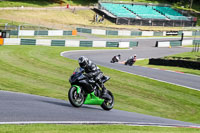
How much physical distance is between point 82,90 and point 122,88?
28.7 feet

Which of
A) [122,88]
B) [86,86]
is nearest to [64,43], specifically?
[122,88]

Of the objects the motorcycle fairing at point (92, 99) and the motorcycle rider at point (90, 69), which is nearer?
the motorcycle rider at point (90, 69)

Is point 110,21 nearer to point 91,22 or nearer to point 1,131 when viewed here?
point 91,22

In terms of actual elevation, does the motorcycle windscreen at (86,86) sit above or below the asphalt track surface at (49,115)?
above

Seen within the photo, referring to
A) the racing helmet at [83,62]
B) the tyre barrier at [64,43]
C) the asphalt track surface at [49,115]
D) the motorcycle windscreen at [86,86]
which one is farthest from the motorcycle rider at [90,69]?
the tyre barrier at [64,43]

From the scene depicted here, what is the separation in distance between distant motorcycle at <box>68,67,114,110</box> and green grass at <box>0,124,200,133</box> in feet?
7.48

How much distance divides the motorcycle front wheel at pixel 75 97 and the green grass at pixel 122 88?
4343mm

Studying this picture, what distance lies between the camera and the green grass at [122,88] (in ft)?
58.1

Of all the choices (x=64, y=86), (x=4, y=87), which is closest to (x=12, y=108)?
(x=4, y=87)

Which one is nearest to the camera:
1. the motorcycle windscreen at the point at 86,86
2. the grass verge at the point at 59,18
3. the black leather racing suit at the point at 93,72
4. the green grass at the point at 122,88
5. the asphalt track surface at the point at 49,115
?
the asphalt track surface at the point at 49,115

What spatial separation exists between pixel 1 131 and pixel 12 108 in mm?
2390

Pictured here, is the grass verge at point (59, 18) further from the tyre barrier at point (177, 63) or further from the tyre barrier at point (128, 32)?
the tyre barrier at point (177, 63)

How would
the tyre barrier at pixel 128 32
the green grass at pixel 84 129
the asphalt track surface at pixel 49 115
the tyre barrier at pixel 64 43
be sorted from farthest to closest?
the tyre barrier at pixel 128 32 < the tyre barrier at pixel 64 43 < the asphalt track surface at pixel 49 115 < the green grass at pixel 84 129

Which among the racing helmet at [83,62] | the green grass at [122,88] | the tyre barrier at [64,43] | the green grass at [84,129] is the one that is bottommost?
the green grass at [122,88]
